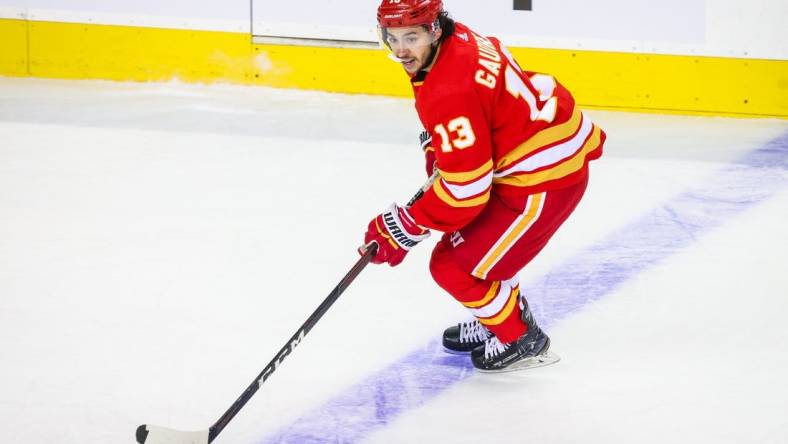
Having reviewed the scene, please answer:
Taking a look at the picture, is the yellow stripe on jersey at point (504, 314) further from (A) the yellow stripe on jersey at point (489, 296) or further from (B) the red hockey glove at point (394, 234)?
(B) the red hockey glove at point (394, 234)

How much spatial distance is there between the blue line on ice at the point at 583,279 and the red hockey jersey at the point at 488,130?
0.41m

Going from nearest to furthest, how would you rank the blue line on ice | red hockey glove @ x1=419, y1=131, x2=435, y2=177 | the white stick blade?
the white stick blade < the blue line on ice < red hockey glove @ x1=419, y1=131, x2=435, y2=177

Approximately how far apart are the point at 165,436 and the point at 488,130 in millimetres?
892

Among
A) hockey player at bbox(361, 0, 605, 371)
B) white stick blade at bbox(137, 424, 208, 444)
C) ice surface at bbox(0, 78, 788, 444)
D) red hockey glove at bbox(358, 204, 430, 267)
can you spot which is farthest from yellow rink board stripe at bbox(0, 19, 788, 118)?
white stick blade at bbox(137, 424, 208, 444)

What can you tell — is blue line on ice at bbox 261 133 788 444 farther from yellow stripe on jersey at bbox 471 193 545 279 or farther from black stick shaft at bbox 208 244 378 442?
yellow stripe on jersey at bbox 471 193 545 279

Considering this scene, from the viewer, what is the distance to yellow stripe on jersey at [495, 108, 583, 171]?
94.7 inches

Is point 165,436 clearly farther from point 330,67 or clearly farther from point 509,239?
point 330,67

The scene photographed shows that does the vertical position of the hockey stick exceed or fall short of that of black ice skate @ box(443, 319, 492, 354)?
it exceeds it

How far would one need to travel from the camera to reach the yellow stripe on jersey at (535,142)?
2.40 meters

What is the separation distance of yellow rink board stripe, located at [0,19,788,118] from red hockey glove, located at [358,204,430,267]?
113 inches

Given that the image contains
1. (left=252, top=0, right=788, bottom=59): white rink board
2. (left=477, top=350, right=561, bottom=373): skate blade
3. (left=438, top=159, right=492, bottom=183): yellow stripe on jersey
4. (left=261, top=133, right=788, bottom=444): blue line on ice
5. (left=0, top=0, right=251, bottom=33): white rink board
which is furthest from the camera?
(left=0, top=0, right=251, bottom=33): white rink board

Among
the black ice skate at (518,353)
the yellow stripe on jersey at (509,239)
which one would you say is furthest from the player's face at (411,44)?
the black ice skate at (518,353)

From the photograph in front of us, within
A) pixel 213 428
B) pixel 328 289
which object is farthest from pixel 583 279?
pixel 213 428

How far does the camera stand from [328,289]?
315 cm
